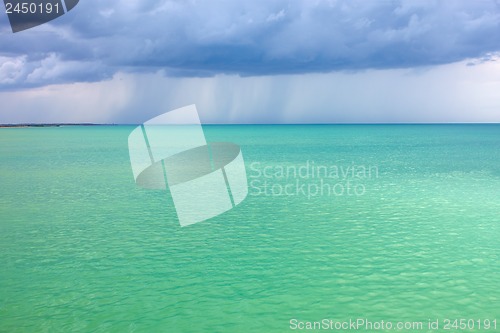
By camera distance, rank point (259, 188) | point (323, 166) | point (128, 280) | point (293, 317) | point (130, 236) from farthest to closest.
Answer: point (323, 166), point (259, 188), point (130, 236), point (128, 280), point (293, 317)

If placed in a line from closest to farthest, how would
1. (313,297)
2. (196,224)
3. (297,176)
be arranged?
(313,297)
(196,224)
(297,176)

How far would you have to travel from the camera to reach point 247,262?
635 inches

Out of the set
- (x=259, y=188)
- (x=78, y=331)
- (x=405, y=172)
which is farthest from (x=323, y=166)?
(x=78, y=331)

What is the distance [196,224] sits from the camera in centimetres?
2198

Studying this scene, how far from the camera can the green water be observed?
1220cm

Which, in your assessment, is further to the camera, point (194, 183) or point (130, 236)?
Result: point (194, 183)

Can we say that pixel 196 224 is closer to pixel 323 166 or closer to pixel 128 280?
pixel 128 280

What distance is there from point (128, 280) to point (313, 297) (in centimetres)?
541

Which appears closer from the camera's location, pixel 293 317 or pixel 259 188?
pixel 293 317

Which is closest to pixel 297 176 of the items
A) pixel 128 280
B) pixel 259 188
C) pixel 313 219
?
pixel 259 188

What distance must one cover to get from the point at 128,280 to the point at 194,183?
66.5 feet

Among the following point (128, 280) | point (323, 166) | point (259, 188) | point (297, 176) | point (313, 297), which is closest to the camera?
point (313, 297)

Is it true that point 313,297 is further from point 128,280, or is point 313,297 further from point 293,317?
point 128,280

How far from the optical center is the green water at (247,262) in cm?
1220
